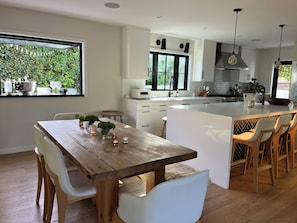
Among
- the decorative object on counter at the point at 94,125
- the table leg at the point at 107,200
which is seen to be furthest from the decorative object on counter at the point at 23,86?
the table leg at the point at 107,200

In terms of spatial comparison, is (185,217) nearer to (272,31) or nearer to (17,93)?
(17,93)

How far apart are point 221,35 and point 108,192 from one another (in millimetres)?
5121

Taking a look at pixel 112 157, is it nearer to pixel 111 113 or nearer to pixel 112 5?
pixel 112 5

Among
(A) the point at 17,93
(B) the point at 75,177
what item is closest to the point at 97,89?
(A) the point at 17,93

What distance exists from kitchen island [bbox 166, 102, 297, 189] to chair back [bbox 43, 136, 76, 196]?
1.90 m

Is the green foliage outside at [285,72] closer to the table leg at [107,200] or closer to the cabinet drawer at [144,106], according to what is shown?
the cabinet drawer at [144,106]

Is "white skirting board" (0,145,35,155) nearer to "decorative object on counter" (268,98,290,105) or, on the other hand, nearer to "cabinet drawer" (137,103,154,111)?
"cabinet drawer" (137,103,154,111)

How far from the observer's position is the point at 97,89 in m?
4.80

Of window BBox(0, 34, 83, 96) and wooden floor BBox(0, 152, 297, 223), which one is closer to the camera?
wooden floor BBox(0, 152, 297, 223)

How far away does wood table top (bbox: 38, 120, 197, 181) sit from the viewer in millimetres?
1485

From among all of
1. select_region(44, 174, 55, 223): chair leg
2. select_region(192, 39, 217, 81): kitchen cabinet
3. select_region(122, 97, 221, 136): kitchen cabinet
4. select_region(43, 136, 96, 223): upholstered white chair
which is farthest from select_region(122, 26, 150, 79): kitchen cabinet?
select_region(43, 136, 96, 223): upholstered white chair

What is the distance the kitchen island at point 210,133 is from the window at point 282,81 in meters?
4.61

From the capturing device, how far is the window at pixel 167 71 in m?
5.85

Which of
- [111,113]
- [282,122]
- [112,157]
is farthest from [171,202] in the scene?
[111,113]
